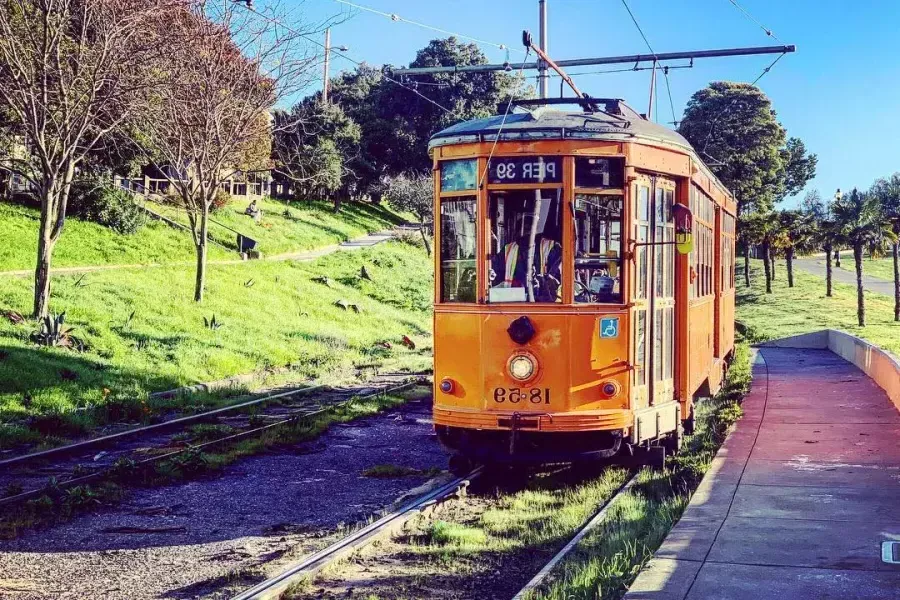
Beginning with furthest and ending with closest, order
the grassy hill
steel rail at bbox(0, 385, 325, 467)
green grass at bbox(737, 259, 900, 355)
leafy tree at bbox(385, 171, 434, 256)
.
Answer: leafy tree at bbox(385, 171, 434, 256) → green grass at bbox(737, 259, 900, 355) → the grassy hill → steel rail at bbox(0, 385, 325, 467)

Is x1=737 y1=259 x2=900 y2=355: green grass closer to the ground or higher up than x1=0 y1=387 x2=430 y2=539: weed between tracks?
higher up

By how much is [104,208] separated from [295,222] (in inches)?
614

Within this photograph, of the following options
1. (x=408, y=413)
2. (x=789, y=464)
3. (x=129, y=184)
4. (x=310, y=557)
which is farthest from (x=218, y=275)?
(x=310, y=557)

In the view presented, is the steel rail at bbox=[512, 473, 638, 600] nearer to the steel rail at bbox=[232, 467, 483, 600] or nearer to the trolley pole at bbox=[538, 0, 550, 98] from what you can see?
the steel rail at bbox=[232, 467, 483, 600]

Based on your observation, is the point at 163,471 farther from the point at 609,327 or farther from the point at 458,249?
the point at 609,327


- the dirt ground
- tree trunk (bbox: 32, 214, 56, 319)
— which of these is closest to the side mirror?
the dirt ground

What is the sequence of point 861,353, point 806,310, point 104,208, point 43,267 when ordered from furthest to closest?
1. point 806,310
2. point 104,208
3. point 861,353
4. point 43,267

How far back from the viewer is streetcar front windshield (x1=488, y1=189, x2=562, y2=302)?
899 cm

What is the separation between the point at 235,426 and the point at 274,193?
144ft

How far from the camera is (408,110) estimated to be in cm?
6159

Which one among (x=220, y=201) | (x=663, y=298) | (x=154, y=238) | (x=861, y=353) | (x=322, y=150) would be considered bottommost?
(x=861, y=353)

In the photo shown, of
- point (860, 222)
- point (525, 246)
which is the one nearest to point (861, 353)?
point (525, 246)

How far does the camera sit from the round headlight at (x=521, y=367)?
905cm

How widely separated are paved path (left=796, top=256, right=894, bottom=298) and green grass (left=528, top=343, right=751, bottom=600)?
55745 mm
